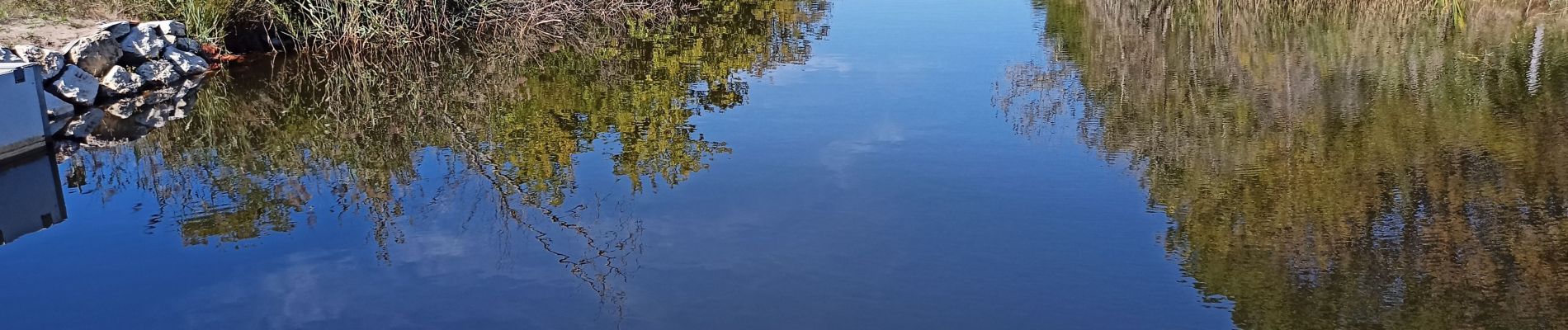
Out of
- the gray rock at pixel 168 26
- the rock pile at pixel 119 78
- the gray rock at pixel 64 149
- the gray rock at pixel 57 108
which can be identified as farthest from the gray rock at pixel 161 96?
the gray rock at pixel 64 149

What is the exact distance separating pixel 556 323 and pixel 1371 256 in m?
3.95

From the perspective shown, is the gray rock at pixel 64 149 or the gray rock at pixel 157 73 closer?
the gray rock at pixel 64 149

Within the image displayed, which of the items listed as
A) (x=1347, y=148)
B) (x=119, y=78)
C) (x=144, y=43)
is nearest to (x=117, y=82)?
(x=119, y=78)

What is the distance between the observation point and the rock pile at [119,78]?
11000 millimetres

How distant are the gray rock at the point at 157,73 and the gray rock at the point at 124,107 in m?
0.68

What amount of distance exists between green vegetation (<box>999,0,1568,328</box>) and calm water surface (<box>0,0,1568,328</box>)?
33mm

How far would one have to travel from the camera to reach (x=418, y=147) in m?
9.90

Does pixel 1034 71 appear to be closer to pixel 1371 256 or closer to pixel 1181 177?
pixel 1181 177

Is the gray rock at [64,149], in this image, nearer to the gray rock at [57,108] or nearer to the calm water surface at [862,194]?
the calm water surface at [862,194]

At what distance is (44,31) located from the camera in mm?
13273

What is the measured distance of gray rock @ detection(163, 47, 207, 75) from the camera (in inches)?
529

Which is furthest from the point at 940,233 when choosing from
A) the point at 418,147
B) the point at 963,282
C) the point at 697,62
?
the point at 697,62

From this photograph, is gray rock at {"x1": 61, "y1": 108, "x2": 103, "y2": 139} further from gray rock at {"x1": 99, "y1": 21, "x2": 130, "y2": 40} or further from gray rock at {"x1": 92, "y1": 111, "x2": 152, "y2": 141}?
gray rock at {"x1": 99, "y1": 21, "x2": 130, "y2": 40}

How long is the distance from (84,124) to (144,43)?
7.79 ft
